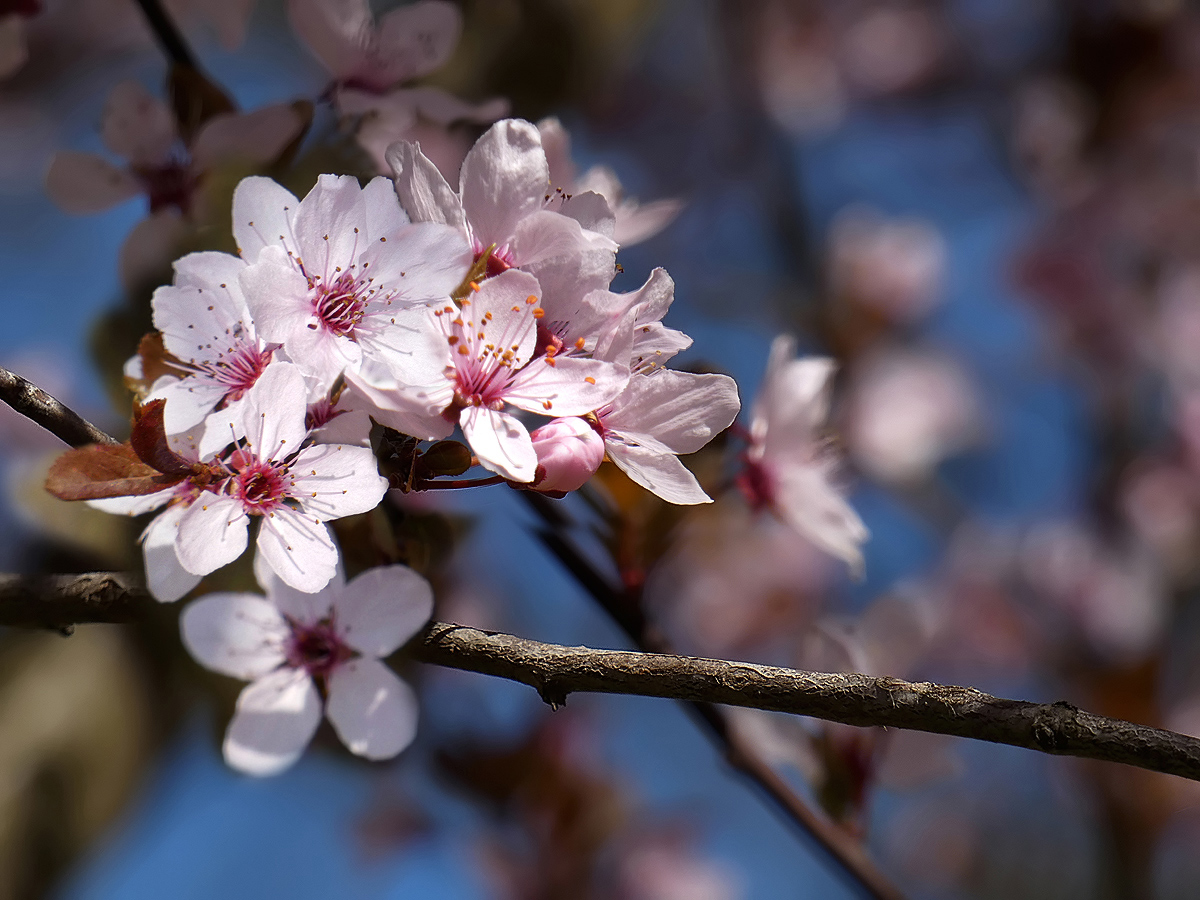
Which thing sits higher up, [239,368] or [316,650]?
[239,368]

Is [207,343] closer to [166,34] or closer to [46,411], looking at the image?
[46,411]

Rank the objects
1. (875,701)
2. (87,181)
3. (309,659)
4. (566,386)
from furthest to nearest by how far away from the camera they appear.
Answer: (87,181), (309,659), (566,386), (875,701)

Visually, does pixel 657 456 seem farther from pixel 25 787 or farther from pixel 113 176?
pixel 25 787

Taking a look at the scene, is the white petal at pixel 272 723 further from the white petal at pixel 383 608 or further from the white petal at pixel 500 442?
the white petal at pixel 500 442

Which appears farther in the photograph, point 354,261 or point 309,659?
point 309,659

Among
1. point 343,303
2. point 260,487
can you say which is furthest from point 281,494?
point 343,303

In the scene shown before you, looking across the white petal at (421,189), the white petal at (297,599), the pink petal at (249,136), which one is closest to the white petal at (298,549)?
the white petal at (297,599)
